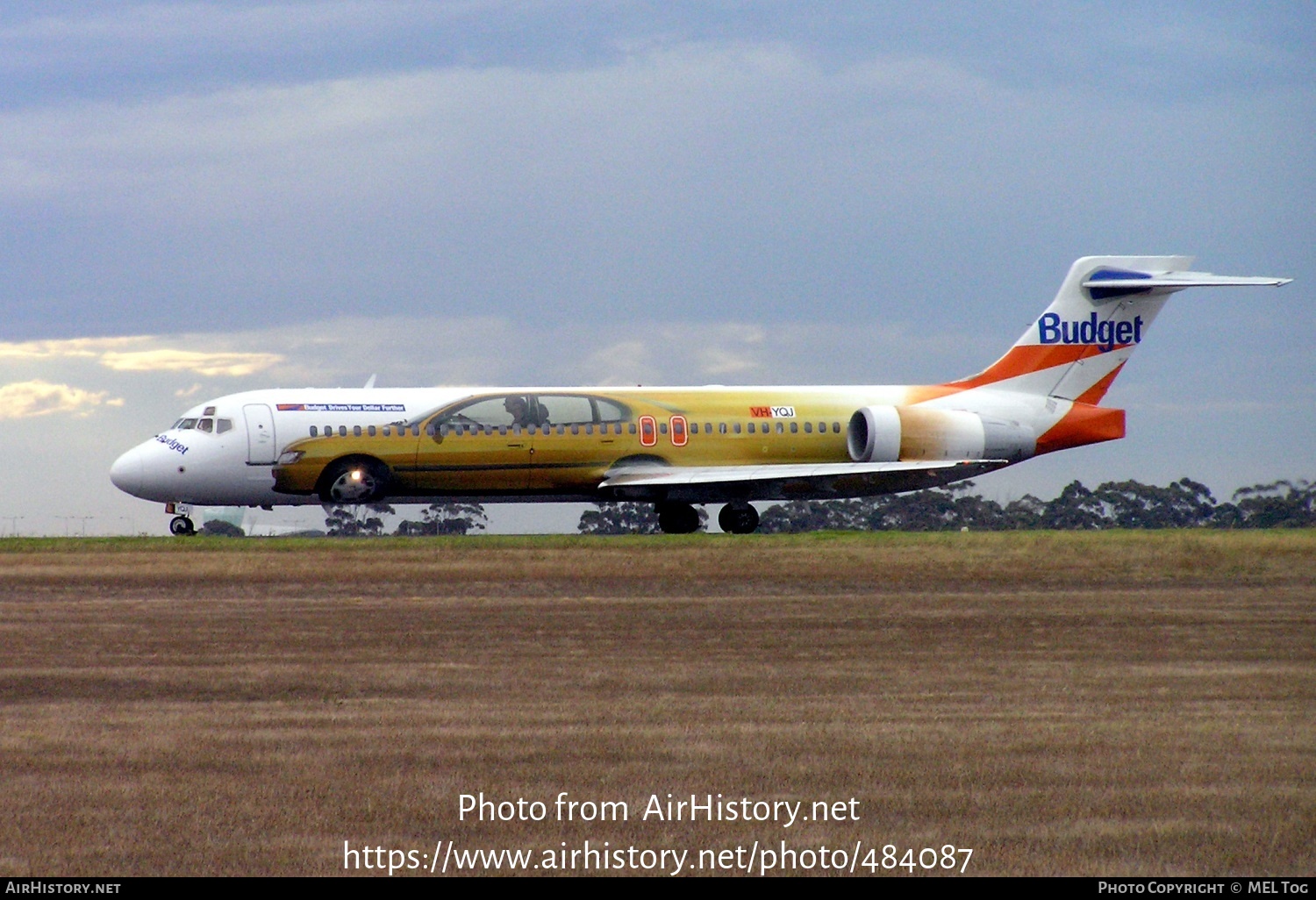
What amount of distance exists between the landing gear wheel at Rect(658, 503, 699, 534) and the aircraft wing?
0.66 metres

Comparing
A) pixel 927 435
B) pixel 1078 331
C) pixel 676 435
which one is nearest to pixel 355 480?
pixel 676 435

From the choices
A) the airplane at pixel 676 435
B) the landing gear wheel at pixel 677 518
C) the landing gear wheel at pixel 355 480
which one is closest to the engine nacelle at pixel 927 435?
the airplane at pixel 676 435

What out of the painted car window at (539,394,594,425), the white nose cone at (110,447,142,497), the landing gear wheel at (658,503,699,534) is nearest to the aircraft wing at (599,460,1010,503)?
the landing gear wheel at (658,503,699,534)

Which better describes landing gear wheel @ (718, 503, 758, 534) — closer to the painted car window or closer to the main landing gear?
the main landing gear

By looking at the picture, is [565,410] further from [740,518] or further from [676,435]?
[740,518]

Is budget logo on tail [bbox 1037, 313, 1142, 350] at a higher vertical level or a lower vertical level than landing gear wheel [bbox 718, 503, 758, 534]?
higher

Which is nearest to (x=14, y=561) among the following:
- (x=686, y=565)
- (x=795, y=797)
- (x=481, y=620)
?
(x=686, y=565)

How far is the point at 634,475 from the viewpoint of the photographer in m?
39.0

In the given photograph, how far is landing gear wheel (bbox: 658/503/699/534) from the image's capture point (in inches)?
1588

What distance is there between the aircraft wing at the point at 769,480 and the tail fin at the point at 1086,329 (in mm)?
3870

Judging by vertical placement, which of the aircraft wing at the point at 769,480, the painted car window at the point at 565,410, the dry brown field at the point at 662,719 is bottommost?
the dry brown field at the point at 662,719

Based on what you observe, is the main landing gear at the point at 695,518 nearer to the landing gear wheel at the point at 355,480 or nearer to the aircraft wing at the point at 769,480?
the aircraft wing at the point at 769,480

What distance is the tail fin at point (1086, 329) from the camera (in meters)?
42.9

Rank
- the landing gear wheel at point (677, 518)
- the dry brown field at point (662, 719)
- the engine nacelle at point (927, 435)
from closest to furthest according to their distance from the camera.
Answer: the dry brown field at point (662, 719)
the engine nacelle at point (927, 435)
the landing gear wheel at point (677, 518)
